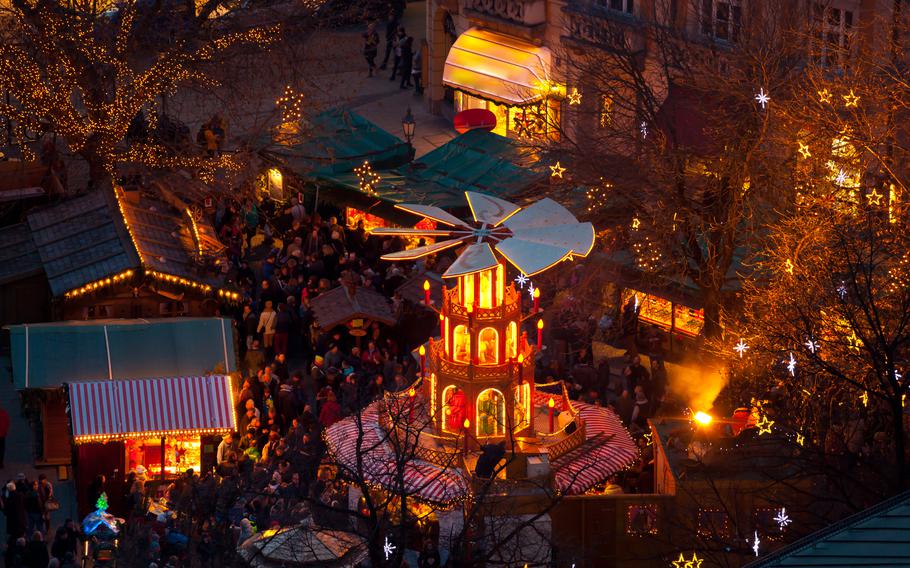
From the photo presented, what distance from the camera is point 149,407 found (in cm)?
3312

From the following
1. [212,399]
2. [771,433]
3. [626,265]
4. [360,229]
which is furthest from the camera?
[360,229]

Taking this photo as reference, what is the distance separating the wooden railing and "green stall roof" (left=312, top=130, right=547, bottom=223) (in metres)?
9.52

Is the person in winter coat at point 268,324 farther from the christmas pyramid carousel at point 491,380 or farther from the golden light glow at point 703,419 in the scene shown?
the golden light glow at point 703,419

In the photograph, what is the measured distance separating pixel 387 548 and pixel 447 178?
1916 centimetres

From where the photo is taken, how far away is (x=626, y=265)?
→ 37219 mm

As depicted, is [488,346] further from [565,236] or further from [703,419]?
[703,419]

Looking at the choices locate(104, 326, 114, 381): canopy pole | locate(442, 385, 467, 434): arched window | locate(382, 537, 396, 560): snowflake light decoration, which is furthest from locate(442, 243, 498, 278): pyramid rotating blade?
locate(104, 326, 114, 381): canopy pole

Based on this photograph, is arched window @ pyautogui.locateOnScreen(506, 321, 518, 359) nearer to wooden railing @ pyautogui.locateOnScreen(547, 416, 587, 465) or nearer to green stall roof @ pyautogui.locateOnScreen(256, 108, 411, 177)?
wooden railing @ pyautogui.locateOnScreen(547, 416, 587, 465)

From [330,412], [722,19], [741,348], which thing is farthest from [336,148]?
[741,348]

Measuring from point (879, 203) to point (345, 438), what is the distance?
9337 mm

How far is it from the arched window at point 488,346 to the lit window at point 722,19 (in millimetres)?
8021

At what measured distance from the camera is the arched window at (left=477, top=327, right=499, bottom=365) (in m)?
31.9

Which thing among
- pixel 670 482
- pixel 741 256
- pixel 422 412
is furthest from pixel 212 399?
pixel 741 256

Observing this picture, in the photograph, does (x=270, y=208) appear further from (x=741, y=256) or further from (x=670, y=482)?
(x=670, y=482)
